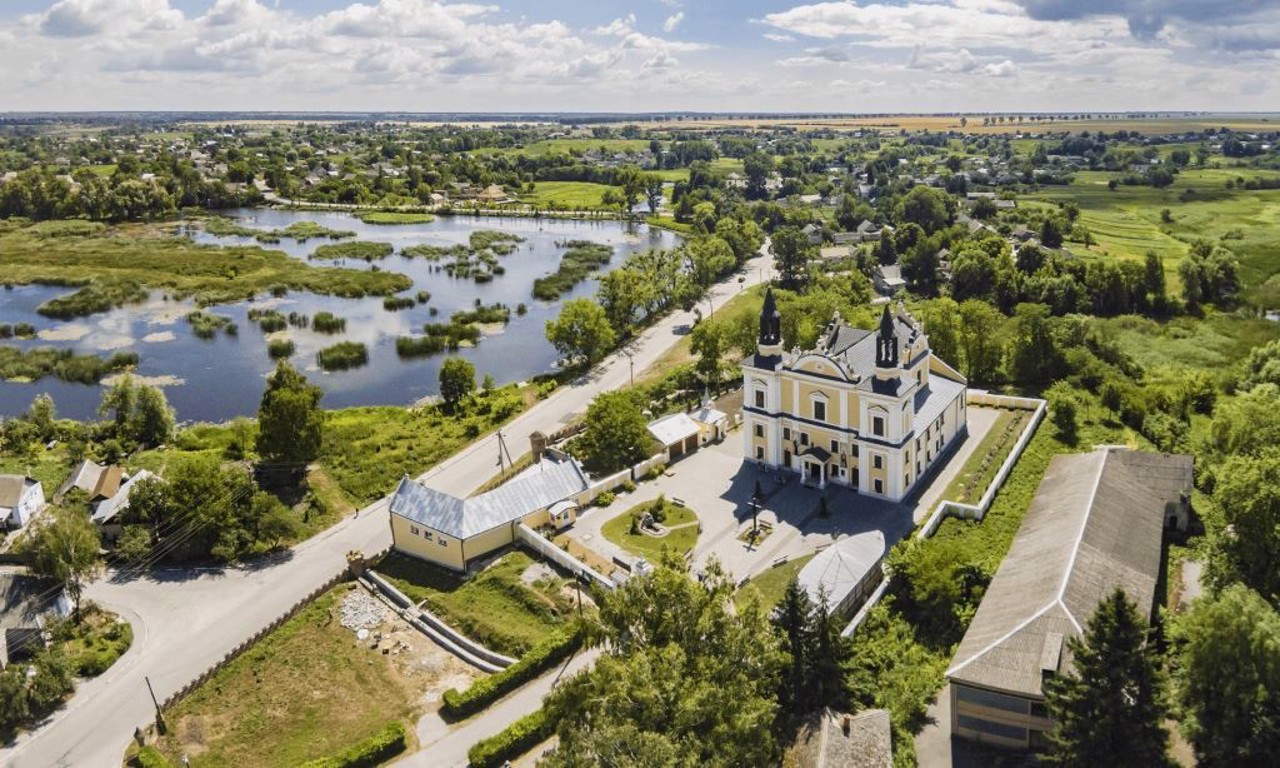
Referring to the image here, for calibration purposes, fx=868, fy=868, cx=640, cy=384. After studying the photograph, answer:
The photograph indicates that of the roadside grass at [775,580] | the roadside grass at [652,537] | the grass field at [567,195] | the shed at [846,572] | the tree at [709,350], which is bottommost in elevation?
the roadside grass at [775,580]

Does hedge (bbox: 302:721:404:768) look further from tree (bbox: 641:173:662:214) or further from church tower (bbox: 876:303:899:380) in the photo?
tree (bbox: 641:173:662:214)

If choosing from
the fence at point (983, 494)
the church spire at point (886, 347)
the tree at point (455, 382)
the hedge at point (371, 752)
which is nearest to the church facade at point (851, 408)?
the church spire at point (886, 347)

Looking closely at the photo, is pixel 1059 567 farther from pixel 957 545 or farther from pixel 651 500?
pixel 651 500

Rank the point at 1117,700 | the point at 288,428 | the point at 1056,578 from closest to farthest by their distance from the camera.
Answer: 1. the point at 1117,700
2. the point at 1056,578
3. the point at 288,428

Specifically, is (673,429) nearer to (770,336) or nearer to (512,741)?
(770,336)

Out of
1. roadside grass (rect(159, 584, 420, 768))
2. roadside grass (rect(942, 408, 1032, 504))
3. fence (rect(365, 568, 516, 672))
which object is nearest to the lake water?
fence (rect(365, 568, 516, 672))

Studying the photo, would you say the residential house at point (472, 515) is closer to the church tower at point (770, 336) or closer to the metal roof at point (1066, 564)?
the church tower at point (770, 336)

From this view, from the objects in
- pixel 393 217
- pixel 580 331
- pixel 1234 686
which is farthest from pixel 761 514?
pixel 393 217
